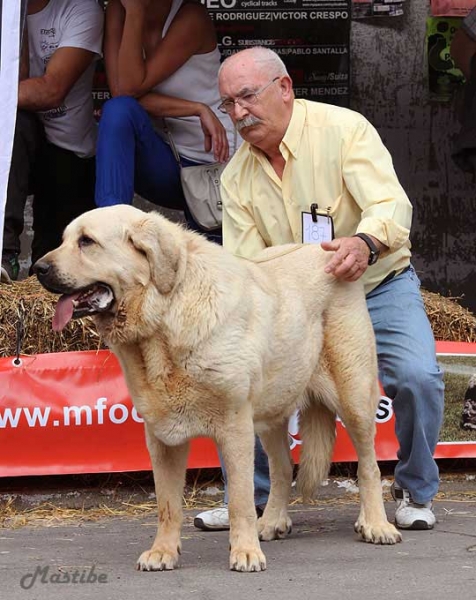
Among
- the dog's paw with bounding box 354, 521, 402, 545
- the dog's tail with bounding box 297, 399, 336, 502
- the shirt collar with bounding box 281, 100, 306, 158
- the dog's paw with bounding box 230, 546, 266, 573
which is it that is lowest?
the dog's paw with bounding box 354, 521, 402, 545

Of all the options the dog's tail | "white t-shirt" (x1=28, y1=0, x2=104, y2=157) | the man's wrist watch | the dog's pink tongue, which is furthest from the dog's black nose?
"white t-shirt" (x1=28, y1=0, x2=104, y2=157)

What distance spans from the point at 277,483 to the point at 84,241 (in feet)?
4.72

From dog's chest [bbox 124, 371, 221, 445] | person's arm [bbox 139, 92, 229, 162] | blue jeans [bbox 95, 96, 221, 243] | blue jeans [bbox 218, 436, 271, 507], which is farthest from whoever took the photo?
person's arm [bbox 139, 92, 229, 162]

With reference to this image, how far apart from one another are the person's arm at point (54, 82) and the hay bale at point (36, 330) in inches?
46.5

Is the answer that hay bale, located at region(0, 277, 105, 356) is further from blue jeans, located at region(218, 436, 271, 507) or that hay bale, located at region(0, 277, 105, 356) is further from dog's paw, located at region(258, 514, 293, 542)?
dog's paw, located at region(258, 514, 293, 542)

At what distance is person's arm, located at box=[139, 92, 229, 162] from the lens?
598cm

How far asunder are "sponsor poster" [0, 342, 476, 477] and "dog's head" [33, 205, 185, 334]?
1.63 meters

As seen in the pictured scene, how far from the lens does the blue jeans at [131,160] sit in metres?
5.62

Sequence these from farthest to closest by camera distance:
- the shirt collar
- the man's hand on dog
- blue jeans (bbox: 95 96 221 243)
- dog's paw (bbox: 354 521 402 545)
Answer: blue jeans (bbox: 95 96 221 243) < the shirt collar < dog's paw (bbox: 354 521 402 545) < the man's hand on dog

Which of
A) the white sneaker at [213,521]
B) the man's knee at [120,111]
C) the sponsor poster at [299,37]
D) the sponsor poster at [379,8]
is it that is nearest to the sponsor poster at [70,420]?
the white sneaker at [213,521]

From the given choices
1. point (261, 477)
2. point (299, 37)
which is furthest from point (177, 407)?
point (299, 37)

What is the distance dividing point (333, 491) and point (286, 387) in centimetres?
157

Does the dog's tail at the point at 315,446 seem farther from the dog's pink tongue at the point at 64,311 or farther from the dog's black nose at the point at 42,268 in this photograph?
the dog's black nose at the point at 42,268

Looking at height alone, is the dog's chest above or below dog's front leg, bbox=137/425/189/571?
above
